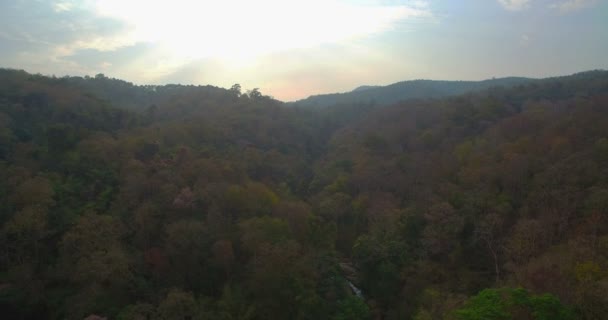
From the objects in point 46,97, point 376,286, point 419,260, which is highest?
point 46,97

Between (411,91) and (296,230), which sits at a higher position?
(411,91)

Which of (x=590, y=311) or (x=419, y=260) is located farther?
(x=419, y=260)

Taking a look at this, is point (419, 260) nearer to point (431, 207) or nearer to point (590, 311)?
point (431, 207)

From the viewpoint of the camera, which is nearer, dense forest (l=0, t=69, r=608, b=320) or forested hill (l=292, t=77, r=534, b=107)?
dense forest (l=0, t=69, r=608, b=320)

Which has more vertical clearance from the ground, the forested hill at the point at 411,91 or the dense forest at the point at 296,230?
the forested hill at the point at 411,91

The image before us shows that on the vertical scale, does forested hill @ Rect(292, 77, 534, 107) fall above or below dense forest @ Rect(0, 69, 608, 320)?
above

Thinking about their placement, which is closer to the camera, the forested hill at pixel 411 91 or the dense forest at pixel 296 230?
the dense forest at pixel 296 230

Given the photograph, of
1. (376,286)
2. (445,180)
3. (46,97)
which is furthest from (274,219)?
(46,97)

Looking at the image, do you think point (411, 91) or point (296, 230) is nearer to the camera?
point (296, 230)
